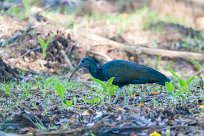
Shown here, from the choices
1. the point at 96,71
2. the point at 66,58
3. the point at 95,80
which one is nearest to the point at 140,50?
the point at 66,58

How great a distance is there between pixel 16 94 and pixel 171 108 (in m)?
1.80

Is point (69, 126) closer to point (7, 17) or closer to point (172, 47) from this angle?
point (7, 17)

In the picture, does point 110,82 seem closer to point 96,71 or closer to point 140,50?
point 96,71

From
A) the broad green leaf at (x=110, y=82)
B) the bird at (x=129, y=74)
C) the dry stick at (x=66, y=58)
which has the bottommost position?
the broad green leaf at (x=110, y=82)

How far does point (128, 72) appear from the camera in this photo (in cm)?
625

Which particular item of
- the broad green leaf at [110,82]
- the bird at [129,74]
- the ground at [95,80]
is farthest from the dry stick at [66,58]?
the broad green leaf at [110,82]

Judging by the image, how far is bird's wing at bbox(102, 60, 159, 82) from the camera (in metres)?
6.20

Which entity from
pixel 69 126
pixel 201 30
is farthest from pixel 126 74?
pixel 201 30

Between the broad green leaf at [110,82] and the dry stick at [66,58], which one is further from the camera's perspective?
the dry stick at [66,58]

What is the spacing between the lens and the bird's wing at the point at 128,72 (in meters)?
6.20

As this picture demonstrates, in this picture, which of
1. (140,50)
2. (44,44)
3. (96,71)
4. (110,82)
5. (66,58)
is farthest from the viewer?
(140,50)

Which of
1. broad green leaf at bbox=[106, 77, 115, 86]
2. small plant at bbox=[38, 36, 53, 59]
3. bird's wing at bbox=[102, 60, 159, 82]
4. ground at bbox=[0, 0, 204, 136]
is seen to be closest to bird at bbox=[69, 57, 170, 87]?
bird's wing at bbox=[102, 60, 159, 82]

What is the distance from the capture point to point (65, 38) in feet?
31.1

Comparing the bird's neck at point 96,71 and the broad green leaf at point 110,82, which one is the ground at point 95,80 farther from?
the bird's neck at point 96,71
